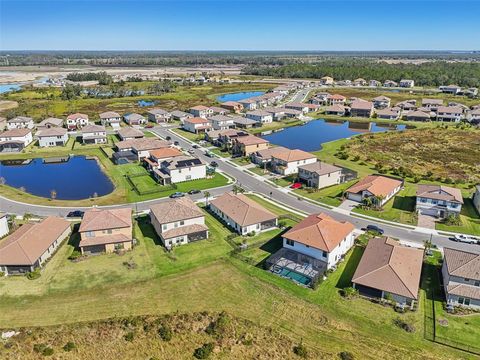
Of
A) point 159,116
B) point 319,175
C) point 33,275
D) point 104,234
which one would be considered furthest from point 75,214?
point 159,116

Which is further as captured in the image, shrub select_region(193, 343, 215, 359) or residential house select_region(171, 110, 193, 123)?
residential house select_region(171, 110, 193, 123)

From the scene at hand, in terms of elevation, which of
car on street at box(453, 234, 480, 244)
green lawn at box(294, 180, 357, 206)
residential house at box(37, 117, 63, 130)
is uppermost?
residential house at box(37, 117, 63, 130)

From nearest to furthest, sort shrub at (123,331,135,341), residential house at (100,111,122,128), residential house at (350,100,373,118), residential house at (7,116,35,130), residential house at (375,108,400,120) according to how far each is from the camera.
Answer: shrub at (123,331,135,341) → residential house at (7,116,35,130) → residential house at (100,111,122,128) → residential house at (375,108,400,120) → residential house at (350,100,373,118)

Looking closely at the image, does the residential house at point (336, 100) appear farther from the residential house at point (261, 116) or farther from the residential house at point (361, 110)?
the residential house at point (261, 116)

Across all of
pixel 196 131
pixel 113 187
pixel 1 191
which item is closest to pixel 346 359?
pixel 113 187

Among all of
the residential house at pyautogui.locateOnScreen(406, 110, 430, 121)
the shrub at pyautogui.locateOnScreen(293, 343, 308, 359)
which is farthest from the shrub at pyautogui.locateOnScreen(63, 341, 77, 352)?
the residential house at pyautogui.locateOnScreen(406, 110, 430, 121)

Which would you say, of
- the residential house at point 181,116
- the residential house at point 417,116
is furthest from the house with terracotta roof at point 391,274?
the residential house at point 417,116

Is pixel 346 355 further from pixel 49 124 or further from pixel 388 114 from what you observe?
pixel 388 114

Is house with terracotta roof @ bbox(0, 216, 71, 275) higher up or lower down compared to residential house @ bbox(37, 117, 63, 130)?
lower down

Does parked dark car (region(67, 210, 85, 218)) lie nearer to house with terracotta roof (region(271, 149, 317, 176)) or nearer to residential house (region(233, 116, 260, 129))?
house with terracotta roof (region(271, 149, 317, 176))
